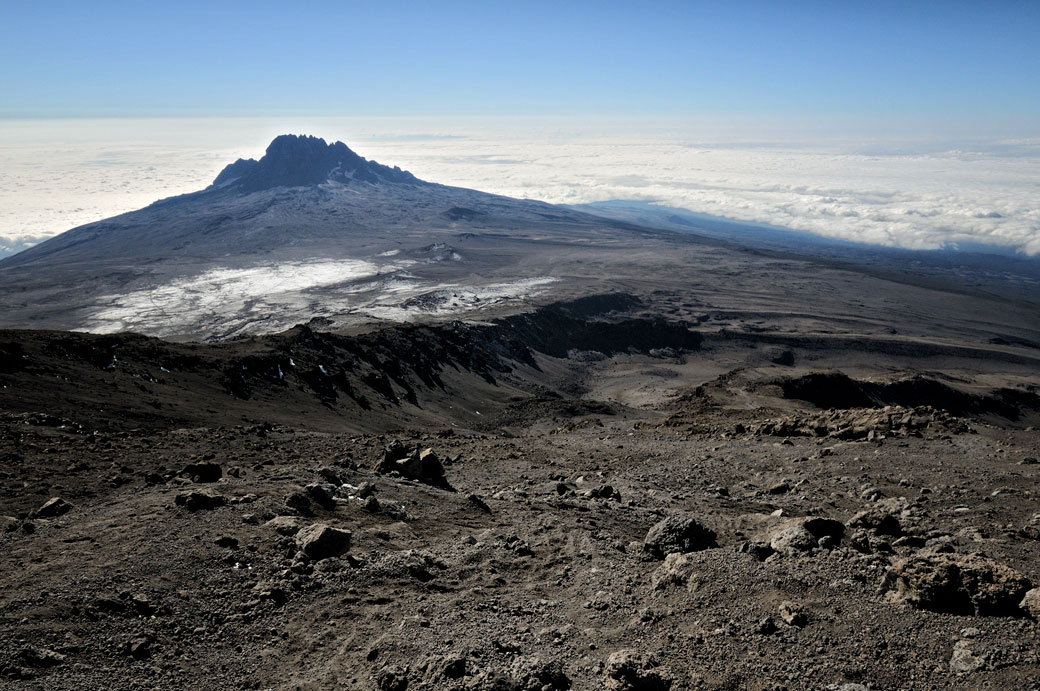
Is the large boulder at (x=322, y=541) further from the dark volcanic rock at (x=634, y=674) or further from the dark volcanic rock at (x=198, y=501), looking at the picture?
the dark volcanic rock at (x=634, y=674)

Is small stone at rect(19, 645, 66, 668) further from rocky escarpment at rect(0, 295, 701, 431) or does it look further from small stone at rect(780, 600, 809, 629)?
rocky escarpment at rect(0, 295, 701, 431)

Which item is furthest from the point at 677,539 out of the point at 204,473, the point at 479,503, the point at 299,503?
the point at 204,473

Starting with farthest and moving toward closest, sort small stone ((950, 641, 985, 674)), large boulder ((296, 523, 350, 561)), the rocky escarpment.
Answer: the rocky escarpment
large boulder ((296, 523, 350, 561))
small stone ((950, 641, 985, 674))

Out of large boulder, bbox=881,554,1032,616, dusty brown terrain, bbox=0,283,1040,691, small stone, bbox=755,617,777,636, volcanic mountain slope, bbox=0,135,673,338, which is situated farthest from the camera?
volcanic mountain slope, bbox=0,135,673,338

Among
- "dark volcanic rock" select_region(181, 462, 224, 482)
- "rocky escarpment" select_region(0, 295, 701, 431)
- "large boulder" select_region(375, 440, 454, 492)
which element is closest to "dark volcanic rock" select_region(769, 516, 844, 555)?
"large boulder" select_region(375, 440, 454, 492)

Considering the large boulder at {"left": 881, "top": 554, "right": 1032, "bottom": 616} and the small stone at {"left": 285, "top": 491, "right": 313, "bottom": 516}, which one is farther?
the small stone at {"left": 285, "top": 491, "right": 313, "bottom": 516}

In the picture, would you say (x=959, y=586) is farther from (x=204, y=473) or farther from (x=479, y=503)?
(x=204, y=473)

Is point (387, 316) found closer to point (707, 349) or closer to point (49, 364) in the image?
point (707, 349)

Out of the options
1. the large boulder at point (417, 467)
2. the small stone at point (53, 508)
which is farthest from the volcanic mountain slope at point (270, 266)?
the small stone at point (53, 508)
